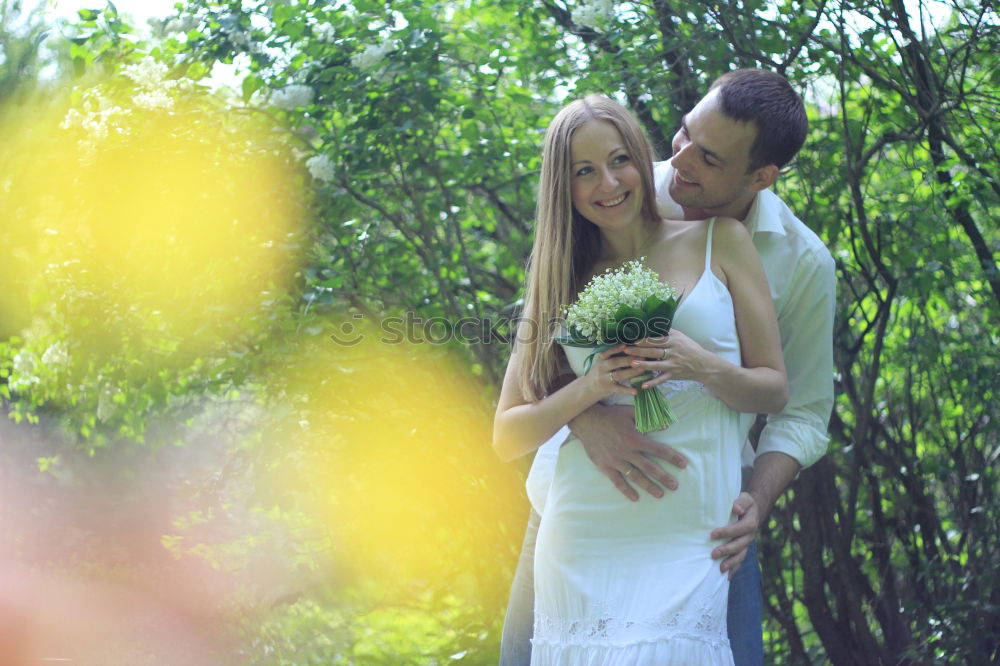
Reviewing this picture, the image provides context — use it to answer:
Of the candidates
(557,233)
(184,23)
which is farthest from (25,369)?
(557,233)

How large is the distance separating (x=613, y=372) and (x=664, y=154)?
1.95m

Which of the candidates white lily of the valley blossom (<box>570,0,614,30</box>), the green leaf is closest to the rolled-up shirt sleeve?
white lily of the valley blossom (<box>570,0,614,30</box>)

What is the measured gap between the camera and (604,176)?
2.19 m

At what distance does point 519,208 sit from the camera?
4.07m

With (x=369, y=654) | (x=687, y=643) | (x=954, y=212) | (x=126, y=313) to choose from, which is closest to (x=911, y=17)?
(x=954, y=212)

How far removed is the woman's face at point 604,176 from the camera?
2188mm

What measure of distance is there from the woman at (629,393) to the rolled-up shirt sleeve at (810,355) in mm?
192

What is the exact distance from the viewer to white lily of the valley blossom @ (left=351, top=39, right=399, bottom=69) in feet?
11.3

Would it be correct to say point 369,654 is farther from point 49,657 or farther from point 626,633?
point 626,633

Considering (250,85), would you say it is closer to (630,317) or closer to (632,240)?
(632,240)

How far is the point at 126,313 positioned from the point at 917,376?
120 inches

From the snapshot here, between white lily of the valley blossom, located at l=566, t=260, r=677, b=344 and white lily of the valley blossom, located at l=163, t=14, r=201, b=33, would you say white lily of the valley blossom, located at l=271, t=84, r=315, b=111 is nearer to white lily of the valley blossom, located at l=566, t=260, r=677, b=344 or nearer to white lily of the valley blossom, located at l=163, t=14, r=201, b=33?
white lily of the valley blossom, located at l=163, t=14, r=201, b=33

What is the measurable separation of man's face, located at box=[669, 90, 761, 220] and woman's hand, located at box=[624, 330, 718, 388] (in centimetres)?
44

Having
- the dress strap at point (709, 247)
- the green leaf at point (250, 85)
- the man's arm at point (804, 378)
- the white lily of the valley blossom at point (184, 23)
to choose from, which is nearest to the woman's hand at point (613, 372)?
the dress strap at point (709, 247)
